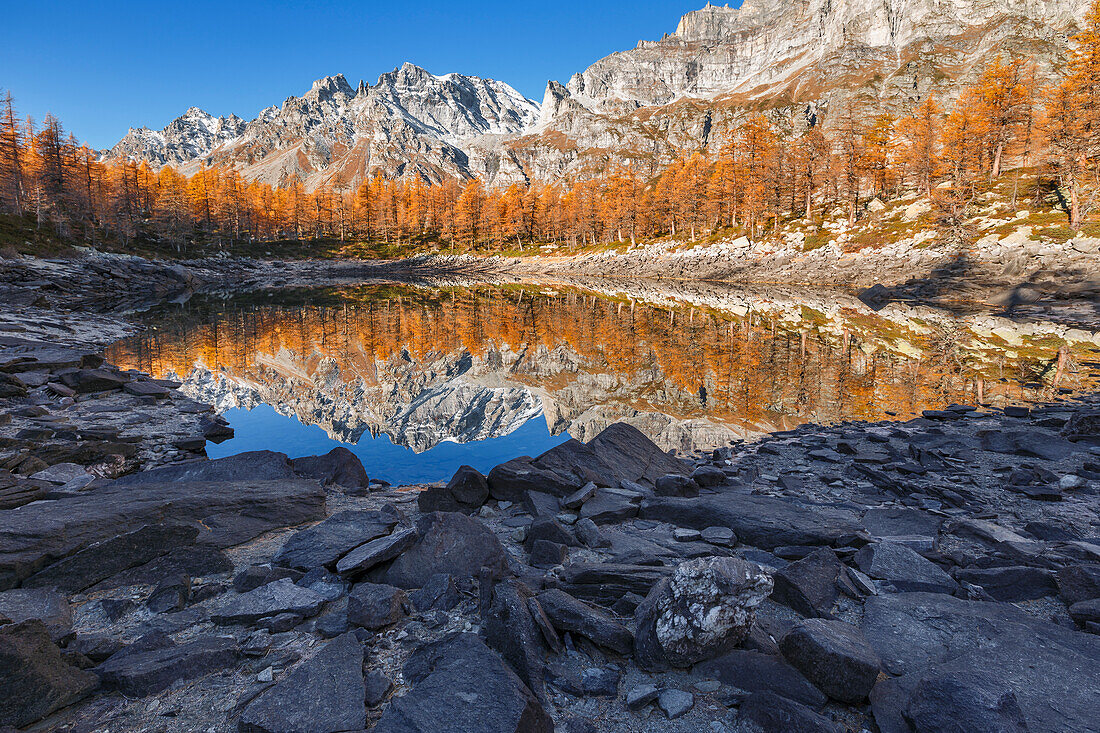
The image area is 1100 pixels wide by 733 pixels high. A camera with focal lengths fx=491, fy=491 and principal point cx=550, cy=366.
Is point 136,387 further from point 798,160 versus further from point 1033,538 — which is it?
point 798,160

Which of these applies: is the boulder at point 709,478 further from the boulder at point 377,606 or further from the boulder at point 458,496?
the boulder at point 377,606

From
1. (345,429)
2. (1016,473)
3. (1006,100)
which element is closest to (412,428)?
(345,429)

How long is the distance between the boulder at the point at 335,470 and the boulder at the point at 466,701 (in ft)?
23.1

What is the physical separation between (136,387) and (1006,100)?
89711 mm

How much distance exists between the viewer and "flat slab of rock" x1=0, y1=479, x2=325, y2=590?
5984 millimetres

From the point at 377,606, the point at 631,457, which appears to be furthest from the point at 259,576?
the point at 631,457

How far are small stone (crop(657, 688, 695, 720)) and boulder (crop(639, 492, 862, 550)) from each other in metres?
3.75

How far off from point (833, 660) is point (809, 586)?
164cm

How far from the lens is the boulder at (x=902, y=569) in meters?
6.04

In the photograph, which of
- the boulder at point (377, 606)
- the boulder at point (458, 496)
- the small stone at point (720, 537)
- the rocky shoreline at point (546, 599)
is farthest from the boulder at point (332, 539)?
the small stone at point (720, 537)

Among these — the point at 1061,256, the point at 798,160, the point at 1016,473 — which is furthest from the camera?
the point at 798,160

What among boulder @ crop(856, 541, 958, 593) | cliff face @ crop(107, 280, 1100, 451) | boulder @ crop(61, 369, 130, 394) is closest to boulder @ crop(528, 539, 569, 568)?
boulder @ crop(856, 541, 958, 593)

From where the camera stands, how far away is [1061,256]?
40750mm

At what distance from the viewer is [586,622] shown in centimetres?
502
